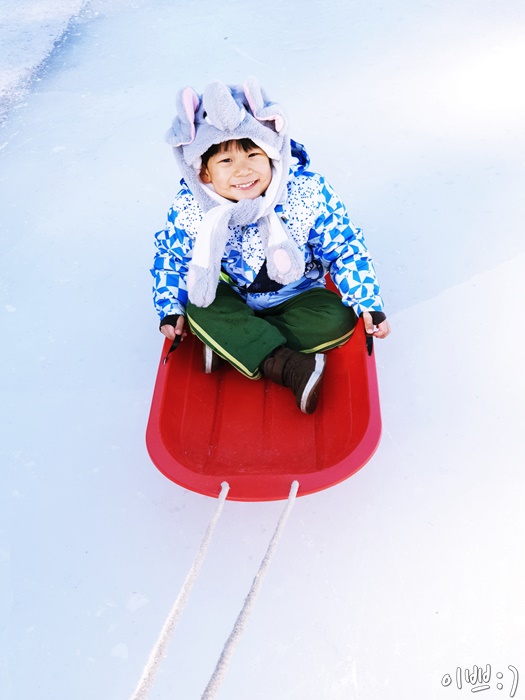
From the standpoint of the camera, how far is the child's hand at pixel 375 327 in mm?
1452

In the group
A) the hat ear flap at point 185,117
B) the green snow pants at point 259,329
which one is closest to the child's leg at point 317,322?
the green snow pants at point 259,329

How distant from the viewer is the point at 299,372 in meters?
1.46

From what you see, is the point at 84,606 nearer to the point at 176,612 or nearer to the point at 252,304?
the point at 176,612

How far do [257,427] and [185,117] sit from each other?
609 millimetres

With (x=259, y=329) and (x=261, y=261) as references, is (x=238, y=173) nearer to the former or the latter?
(x=261, y=261)

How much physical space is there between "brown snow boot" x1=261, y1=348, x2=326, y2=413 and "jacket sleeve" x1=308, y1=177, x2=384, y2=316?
0.14m

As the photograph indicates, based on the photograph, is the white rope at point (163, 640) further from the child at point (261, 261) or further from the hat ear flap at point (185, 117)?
the hat ear flap at point (185, 117)

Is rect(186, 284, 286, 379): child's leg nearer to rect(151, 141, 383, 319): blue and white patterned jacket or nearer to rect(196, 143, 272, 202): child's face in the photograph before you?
A: rect(151, 141, 383, 319): blue and white patterned jacket

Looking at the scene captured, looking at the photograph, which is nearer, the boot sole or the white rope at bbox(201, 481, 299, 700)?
the white rope at bbox(201, 481, 299, 700)

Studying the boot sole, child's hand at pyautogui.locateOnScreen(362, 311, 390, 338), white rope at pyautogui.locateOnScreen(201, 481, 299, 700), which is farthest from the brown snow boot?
white rope at pyautogui.locateOnScreen(201, 481, 299, 700)

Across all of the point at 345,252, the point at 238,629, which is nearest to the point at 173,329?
the point at 345,252

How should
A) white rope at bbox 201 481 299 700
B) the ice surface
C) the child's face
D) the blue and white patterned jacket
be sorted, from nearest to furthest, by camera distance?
1. white rope at bbox 201 481 299 700
2. the ice surface
3. the child's face
4. the blue and white patterned jacket

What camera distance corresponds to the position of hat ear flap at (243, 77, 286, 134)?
130cm

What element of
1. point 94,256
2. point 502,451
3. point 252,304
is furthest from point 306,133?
point 502,451
